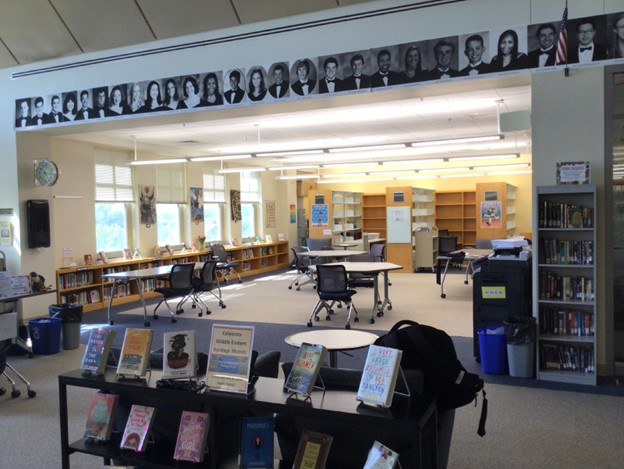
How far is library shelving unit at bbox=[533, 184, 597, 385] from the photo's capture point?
5082mm

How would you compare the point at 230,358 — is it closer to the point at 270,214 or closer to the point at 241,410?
the point at 241,410

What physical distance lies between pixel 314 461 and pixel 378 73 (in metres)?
4.17

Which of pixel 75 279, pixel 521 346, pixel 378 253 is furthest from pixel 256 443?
pixel 378 253

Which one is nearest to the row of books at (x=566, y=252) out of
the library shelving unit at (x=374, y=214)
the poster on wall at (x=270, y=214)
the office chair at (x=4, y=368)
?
the office chair at (x=4, y=368)

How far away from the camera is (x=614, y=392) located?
4848 mm

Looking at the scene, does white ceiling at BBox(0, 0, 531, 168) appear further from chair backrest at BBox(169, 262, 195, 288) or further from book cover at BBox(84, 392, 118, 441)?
book cover at BBox(84, 392, 118, 441)

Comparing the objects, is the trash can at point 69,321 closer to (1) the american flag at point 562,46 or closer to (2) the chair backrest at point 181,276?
(2) the chair backrest at point 181,276

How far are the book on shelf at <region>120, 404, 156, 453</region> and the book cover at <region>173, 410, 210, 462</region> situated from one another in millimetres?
190

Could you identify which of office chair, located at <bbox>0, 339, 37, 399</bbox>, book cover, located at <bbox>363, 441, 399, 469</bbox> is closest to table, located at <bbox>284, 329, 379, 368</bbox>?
book cover, located at <bbox>363, 441, 399, 469</bbox>

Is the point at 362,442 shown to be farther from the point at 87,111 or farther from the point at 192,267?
the point at 192,267

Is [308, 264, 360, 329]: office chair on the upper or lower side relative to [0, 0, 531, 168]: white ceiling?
lower

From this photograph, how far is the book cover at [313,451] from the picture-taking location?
2.47 meters

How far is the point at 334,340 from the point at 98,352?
168 cm

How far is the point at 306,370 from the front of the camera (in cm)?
257
